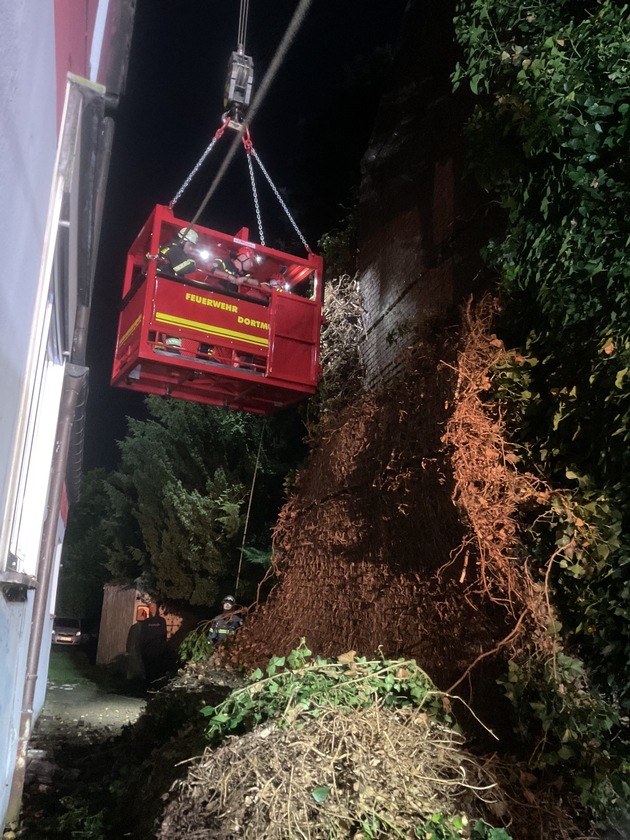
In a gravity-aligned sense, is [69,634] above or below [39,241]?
below

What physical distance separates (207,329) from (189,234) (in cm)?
122

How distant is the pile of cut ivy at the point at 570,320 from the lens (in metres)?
3.31

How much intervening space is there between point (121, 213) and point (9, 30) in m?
21.9

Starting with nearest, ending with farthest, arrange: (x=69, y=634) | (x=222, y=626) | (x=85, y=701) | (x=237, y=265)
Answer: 1. (x=237, y=265)
2. (x=222, y=626)
3. (x=85, y=701)
4. (x=69, y=634)

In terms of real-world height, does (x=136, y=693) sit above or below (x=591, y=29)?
below

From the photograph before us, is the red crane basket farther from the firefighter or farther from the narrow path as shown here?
the narrow path

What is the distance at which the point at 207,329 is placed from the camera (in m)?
6.86

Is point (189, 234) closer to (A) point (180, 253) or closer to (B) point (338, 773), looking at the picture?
(A) point (180, 253)

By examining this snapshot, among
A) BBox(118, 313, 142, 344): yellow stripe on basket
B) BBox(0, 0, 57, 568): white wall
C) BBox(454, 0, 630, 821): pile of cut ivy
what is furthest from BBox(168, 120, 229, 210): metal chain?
BBox(0, 0, 57, 568): white wall

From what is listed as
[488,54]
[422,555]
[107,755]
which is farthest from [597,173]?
[107,755]

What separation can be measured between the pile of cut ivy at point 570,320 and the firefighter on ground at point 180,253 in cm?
356

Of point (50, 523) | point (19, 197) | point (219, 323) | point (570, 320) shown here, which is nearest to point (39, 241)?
point (19, 197)

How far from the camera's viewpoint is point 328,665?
12.0 feet

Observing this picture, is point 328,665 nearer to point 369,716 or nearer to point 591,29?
point 369,716
